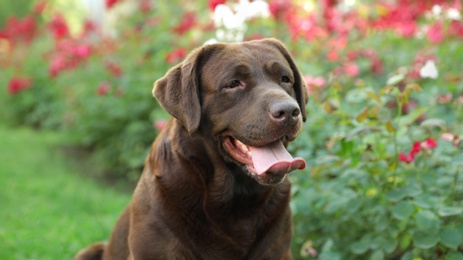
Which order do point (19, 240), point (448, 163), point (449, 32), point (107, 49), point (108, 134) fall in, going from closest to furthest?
point (448, 163) < point (19, 240) < point (449, 32) < point (108, 134) < point (107, 49)

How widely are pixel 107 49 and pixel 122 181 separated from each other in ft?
6.31

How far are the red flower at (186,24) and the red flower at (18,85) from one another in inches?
161

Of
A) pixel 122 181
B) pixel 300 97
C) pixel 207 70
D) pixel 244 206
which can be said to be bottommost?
pixel 122 181

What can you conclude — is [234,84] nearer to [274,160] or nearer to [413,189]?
[274,160]

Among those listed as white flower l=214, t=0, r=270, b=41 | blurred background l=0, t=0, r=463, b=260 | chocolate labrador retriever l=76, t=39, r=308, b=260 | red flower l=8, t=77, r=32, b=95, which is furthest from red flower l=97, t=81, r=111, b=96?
chocolate labrador retriever l=76, t=39, r=308, b=260

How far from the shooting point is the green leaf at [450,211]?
348 cm

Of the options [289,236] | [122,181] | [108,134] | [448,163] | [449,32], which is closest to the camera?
[289,236]

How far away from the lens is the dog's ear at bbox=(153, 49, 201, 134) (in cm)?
315

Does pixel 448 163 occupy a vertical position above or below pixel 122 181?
above

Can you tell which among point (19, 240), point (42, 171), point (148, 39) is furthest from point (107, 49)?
point (19, 240)

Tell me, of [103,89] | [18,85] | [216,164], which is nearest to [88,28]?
[18,85]

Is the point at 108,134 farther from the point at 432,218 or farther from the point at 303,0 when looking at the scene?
the point at 432,218

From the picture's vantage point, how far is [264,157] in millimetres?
3072

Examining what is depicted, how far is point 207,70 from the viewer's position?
10.8 feet
